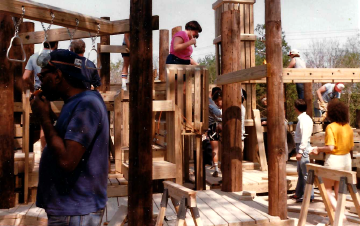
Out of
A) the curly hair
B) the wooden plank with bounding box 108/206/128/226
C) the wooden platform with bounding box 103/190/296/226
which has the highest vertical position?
the curly hair

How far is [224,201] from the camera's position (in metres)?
6.32

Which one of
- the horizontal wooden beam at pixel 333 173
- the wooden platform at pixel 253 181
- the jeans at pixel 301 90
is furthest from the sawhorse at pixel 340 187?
the jeans at pixel 301 90

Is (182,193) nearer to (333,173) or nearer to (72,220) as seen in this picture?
(72,220)

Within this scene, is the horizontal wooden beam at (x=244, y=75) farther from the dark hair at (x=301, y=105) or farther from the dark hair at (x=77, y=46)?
the dark hair at (x=77, y=46)

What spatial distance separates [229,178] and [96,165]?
4.72 metres

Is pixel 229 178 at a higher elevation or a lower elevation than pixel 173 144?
lower

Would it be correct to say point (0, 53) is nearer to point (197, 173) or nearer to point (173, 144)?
point (173, 144)

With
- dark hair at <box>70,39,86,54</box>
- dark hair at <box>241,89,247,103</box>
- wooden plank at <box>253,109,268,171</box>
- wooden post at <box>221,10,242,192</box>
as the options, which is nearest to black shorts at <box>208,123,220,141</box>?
wooden post at <box>221,10,242,192</box>

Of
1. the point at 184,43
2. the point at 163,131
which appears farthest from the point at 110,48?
the point at 163,131

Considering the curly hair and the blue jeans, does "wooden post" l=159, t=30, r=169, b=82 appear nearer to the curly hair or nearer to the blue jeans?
the curly hair

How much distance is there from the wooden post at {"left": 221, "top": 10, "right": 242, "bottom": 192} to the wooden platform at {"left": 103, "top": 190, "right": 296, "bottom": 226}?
0.41 meters

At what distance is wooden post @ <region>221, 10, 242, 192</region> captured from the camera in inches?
267

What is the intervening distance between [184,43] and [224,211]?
301cm

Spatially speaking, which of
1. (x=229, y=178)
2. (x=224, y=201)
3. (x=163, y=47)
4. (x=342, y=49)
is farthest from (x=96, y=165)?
(x=342, y=49)
